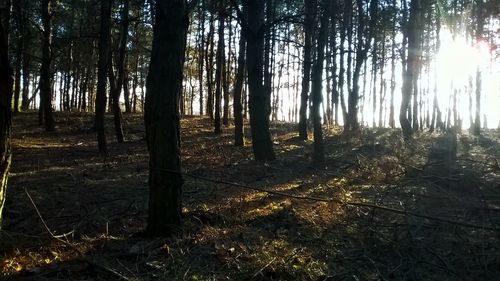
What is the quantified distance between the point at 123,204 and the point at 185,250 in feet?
8.65

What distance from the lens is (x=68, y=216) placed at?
22.6 feet

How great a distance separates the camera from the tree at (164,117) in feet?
18.9

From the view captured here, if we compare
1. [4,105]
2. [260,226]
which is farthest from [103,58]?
[260,226]

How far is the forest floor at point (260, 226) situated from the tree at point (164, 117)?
320 millimetres

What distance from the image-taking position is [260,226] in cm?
658

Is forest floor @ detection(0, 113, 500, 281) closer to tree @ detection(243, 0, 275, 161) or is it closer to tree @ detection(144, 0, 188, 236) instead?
tree @ detection(144, 0, 188, 236)

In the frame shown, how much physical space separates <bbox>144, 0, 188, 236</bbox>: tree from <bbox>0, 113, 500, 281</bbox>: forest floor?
32 cm

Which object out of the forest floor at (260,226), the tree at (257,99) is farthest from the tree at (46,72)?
the tree at (257,99)

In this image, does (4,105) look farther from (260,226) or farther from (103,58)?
(103,58)

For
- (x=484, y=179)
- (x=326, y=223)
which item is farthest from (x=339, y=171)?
(x=326, y=223)

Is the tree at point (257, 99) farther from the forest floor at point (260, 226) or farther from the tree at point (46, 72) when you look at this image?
the tree at point (46, 72)

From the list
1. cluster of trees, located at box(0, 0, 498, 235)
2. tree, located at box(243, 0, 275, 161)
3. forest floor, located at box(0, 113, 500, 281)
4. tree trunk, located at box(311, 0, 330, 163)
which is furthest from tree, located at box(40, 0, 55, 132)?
tree trunk, located at box(311, 0, 330, 163)

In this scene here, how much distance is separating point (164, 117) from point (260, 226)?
85.4 inches

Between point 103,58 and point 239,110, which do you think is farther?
point 239,110
